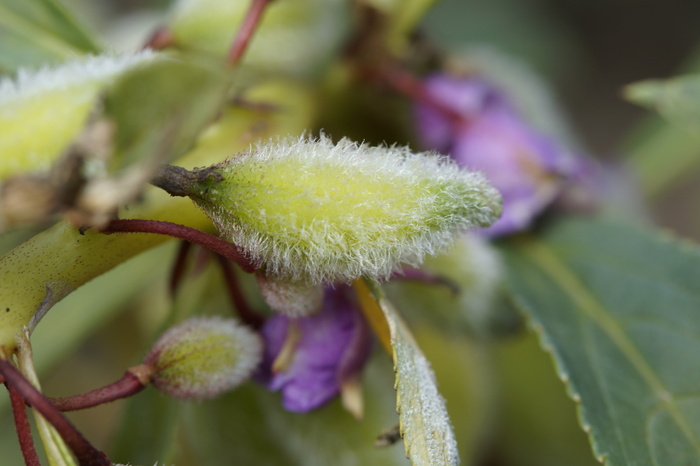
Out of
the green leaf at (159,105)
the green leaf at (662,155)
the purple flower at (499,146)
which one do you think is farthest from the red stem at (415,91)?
the green leaf at (662,155)

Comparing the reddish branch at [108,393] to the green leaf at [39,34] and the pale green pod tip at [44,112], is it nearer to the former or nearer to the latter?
the pale green pod tip at [44,112]

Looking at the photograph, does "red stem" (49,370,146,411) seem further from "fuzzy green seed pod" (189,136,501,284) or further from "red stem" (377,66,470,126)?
"red stem" (377,66,470,126)

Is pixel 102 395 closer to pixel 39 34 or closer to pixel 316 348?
pixel 316 348

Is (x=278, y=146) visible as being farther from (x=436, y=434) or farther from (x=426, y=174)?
(x=436, y=434)

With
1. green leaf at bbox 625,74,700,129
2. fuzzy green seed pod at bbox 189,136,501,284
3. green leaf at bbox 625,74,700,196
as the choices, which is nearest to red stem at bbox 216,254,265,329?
fuzzy green seed pod at bbox 189,136,501,284

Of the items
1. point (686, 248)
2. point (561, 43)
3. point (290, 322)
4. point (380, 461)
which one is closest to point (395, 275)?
point (290, 322)
